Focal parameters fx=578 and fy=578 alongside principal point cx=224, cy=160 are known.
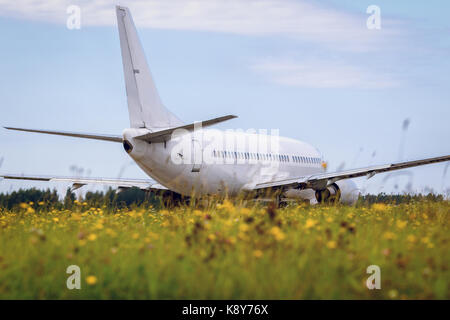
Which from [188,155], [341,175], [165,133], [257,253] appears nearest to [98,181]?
[188,155]

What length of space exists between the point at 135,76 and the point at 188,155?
3.52m

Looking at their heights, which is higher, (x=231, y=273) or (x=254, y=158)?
(x=254, y=158)

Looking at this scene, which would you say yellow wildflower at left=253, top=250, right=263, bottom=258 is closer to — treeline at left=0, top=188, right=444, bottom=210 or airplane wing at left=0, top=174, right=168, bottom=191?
treeline at left=0, top=188, right=444, bottom=210

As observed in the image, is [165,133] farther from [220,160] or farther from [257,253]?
[257,253]

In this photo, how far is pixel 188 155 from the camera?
66.9 feet

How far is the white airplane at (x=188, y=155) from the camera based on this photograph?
59.9 ft

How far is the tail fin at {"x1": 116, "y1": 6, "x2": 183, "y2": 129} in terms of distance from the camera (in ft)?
60.3

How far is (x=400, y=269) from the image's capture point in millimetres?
5902

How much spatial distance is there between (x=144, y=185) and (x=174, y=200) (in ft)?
4.45

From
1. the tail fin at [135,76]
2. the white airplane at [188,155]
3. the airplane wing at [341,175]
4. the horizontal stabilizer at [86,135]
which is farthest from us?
the airplane wing at [341,175]

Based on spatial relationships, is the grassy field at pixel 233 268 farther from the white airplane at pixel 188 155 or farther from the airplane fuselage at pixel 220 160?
the airplane fuselage at pixel 220 160

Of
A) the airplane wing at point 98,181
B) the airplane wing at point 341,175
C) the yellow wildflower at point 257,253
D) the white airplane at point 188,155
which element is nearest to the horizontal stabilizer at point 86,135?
the white airplane at point 188,155
